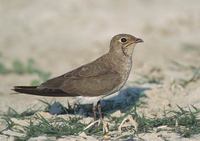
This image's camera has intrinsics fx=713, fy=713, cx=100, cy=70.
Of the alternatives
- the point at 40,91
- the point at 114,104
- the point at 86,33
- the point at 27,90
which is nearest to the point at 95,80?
the point at 40,91

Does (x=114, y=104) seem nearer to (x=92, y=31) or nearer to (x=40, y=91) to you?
(x=40, y=91)

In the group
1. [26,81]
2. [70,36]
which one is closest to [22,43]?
[70,36]

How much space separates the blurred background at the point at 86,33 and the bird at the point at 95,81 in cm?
283

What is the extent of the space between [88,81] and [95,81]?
80 millimetres

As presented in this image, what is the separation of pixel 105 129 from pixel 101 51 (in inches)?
264

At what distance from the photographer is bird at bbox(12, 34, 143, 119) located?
7973mm

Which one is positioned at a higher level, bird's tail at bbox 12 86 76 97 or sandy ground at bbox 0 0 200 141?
sandy ground at bbox 0 0 200 141

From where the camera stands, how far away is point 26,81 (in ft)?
36.7

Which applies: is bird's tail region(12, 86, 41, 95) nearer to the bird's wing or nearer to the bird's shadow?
the bird's wing

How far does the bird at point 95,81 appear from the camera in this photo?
314 inches

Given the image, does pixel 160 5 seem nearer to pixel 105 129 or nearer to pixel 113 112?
pixel 113 112

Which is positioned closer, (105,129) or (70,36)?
(105,129)

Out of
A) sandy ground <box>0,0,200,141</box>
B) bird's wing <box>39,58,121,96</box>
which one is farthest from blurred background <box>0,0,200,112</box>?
bird's wing <box>39,58,121,96</box>

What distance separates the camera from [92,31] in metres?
15.2
